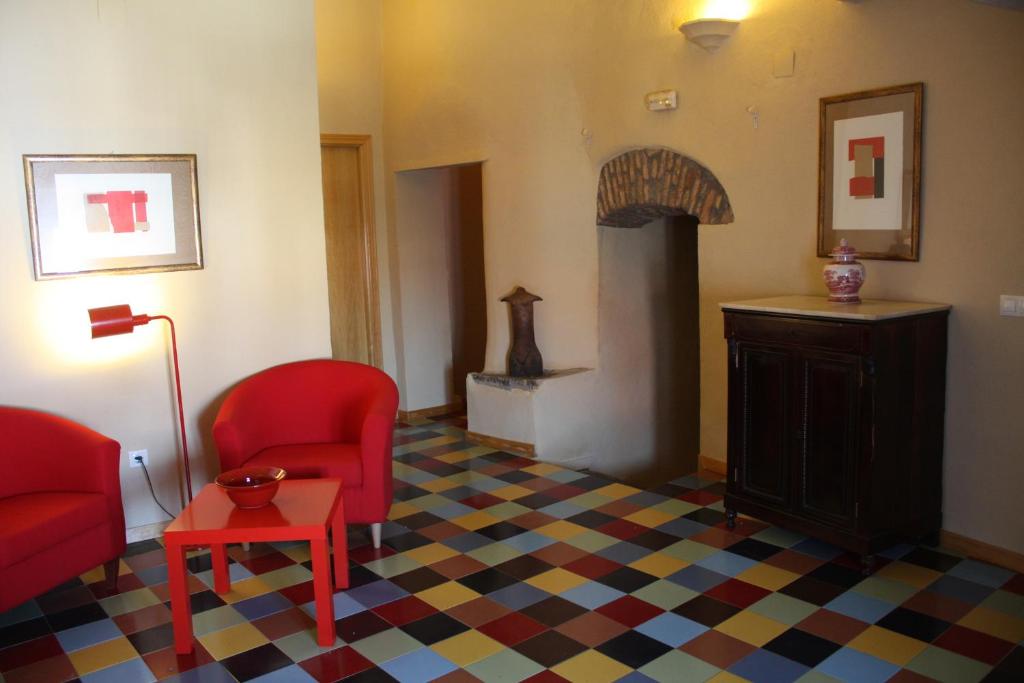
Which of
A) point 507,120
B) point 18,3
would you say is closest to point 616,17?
point 507,120

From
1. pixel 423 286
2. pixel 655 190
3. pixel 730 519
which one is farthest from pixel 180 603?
pixel 423 286

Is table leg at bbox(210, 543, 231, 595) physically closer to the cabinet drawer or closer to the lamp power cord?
the lamp power cord

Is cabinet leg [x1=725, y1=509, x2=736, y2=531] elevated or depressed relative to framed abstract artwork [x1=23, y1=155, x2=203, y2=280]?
depressed

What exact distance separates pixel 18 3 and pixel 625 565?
147 inches

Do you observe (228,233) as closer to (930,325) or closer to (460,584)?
(460,584)

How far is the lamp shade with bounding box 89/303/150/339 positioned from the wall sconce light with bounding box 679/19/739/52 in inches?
125

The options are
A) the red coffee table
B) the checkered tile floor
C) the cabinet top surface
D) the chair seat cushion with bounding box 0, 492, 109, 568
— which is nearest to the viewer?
the checkered tile floor

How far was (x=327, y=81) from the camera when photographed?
6.69m

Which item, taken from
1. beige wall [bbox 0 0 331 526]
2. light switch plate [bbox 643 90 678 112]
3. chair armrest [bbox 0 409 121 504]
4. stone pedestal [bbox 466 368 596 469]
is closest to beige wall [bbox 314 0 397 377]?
stone pedestal [bbox 466 368 596 469]

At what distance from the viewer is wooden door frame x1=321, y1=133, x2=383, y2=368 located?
6984mm

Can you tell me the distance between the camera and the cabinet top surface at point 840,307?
3.60 metres

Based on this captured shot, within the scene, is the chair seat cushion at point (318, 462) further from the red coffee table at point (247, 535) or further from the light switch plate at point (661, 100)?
the light switch plate at point (661, 100)

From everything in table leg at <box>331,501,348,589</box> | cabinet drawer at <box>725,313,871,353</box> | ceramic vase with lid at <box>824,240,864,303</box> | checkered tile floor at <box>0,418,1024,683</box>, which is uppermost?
ceramic vase with lid at <box>824,240,864,303</box>

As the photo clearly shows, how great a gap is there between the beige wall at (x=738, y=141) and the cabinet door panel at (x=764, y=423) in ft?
2.06
